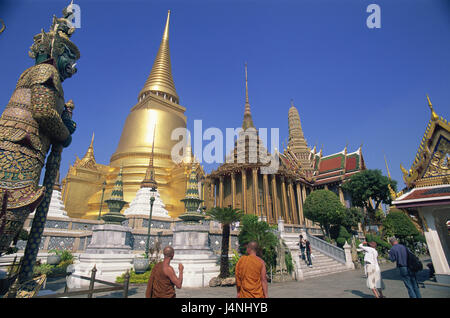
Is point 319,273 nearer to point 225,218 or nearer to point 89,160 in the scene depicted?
point 225,218

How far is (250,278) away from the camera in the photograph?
12.2 feet

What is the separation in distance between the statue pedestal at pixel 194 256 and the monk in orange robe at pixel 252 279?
7043 mm

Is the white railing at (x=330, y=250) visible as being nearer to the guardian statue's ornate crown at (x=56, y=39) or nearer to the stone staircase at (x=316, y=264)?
the stone staircase at (x=316, y=264)

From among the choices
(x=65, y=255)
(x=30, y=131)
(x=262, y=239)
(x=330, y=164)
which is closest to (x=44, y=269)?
(x=65, y=255)

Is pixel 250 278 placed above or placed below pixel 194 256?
below

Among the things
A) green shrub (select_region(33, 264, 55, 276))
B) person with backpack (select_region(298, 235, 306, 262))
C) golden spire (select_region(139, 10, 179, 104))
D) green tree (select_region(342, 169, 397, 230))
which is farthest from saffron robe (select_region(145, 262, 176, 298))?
green tree (select_region(342, 169, 397, 230))

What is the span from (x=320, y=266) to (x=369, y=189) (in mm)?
22440

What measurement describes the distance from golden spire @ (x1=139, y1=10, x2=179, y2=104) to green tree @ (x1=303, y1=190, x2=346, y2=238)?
23.2m

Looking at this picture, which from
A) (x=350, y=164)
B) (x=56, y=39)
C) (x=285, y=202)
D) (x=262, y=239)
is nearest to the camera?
(x=56, y=39)

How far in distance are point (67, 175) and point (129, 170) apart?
7040 millimetres

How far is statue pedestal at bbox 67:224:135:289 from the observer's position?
9773 mm

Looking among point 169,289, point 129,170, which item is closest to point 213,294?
point 169,289

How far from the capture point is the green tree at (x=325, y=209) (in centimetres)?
2431
